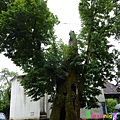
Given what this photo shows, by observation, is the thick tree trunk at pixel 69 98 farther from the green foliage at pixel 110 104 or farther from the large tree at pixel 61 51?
the green foliage at pixel 110 104

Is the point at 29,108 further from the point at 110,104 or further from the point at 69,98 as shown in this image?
the point at 69,98

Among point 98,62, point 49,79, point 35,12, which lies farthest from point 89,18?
point 49,79

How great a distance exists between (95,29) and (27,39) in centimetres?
441

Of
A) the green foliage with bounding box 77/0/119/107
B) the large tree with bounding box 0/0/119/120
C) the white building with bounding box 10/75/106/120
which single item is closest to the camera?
the large tree with bounding box 0/0/119/120

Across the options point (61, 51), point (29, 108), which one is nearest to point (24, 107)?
point (29, 108)

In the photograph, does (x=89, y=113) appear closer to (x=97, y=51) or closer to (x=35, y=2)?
(x=97, y=51)

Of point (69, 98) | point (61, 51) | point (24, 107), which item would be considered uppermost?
point (61, 51)

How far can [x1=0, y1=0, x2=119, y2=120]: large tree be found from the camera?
9969 mm

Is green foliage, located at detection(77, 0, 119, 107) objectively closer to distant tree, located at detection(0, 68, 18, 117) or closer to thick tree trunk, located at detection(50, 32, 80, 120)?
thick tree trunk, located at detection(50, 32, 80, 120)

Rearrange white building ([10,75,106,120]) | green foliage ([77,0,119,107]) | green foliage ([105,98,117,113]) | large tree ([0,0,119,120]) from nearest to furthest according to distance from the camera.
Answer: large tree ([0,0,119,120]) → green foliage ([77,0,119,107]) → white building ([10,75,106,120]) → green foliage ([105,98,117,113])

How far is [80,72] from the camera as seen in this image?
11508 mm

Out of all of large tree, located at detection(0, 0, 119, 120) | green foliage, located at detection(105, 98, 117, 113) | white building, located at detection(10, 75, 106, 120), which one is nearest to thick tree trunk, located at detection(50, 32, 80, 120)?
large tree, located at detection(0, 0, 119, 120)

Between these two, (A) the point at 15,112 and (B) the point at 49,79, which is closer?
(B) the point at 49,79

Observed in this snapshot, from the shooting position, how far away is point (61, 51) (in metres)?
11.1
